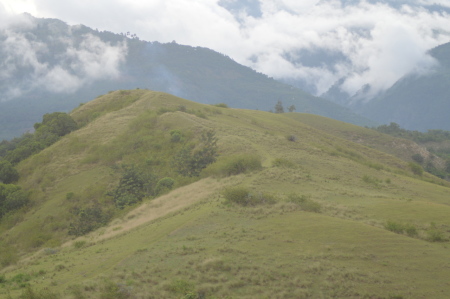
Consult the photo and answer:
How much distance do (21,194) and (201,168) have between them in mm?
18820

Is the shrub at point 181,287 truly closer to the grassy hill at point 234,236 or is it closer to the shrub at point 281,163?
the grassy hill at point 234,236

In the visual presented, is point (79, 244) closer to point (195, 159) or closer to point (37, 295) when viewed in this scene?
point (37, 295)

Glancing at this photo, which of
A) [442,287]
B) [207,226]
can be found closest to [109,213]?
[207,226]

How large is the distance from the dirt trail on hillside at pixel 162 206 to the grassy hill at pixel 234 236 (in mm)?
160

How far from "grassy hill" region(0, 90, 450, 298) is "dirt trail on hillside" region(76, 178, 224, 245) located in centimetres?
16

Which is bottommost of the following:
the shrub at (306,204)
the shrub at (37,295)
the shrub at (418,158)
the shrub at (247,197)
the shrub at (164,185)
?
the shrub at (418,158)

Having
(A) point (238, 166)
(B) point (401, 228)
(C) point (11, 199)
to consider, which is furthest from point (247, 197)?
(C) point (11, 199)

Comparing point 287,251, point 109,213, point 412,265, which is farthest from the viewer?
point 109,213

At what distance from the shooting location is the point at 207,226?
1733cm

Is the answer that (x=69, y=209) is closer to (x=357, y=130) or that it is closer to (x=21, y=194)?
(x=21, y=194)

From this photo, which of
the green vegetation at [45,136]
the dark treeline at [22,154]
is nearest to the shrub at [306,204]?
the dark treeline at [22,154]

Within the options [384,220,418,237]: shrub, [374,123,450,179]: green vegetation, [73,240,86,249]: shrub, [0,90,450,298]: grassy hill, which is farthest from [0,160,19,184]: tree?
[374,123,450,179]: green vegetation

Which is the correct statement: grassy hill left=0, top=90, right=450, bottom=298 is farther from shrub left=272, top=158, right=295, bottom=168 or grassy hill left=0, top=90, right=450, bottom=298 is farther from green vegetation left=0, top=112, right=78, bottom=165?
green vegetation left=0, top=112, right=78, bottom=165

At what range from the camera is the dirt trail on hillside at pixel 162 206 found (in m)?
23.2
